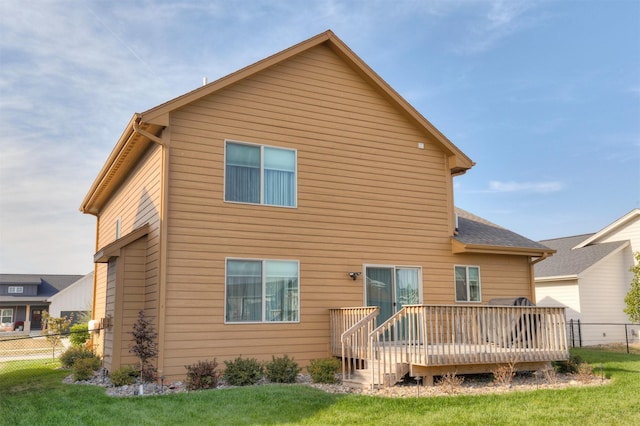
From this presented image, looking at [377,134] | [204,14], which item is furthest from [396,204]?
[204,14]

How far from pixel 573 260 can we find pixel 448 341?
57.0 feet

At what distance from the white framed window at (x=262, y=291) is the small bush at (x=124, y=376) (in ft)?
6.74

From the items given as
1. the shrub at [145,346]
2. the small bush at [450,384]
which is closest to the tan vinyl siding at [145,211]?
the shrub at [145,346]

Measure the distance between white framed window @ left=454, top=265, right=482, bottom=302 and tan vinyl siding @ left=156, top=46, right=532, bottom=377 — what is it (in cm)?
22

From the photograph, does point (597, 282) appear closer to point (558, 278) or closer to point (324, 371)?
point (558, 278)

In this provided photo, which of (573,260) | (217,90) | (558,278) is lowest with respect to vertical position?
(558,278)

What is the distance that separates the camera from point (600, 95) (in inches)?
856

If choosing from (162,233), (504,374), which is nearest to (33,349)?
(162,233)

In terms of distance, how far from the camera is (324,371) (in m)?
11.0

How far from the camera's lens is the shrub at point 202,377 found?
1030 centimetres

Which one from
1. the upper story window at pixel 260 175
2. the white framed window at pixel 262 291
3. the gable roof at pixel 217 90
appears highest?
the gable roof at pixel 217 90

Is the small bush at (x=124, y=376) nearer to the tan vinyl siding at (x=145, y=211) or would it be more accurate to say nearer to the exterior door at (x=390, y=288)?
the tan vinyl siding at (x=145, y=211)

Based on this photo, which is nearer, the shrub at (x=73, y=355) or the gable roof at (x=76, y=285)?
the shrub at (x=73, y=355)

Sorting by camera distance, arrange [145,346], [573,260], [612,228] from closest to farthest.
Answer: [145,346], [573,260], [612,228]
